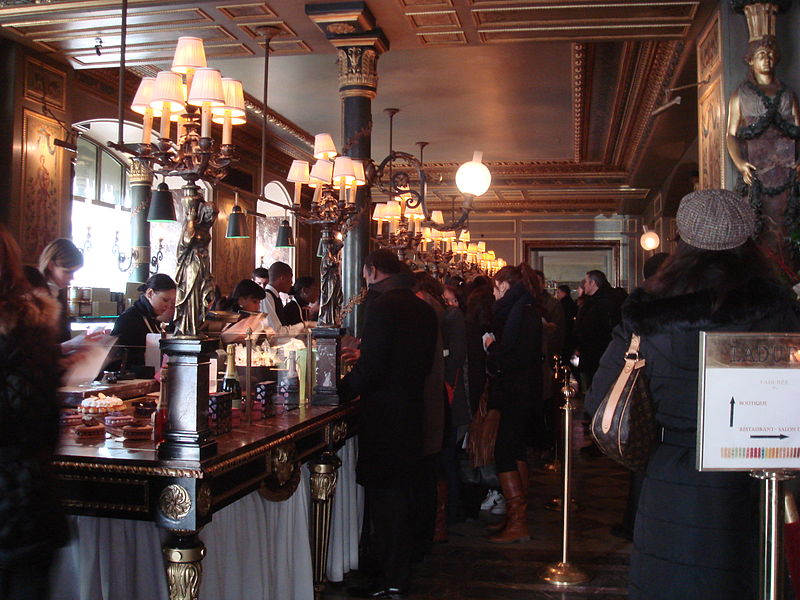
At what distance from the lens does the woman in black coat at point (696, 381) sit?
1993mm

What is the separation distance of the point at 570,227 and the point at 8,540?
17.4 metres

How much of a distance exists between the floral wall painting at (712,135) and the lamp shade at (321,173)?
2.59m

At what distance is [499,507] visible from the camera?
5727 mm

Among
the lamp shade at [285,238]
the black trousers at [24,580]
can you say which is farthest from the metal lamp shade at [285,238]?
the black trousers at [24,580]

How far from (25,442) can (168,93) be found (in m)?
1.62

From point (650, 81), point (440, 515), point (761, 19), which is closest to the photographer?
point (761, 19)

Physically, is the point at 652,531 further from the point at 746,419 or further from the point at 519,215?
the point at 519,215

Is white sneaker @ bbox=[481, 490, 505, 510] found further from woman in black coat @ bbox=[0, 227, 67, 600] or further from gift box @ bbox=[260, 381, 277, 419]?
woman in black coat @ bbox=[0, 227, 67, 600]

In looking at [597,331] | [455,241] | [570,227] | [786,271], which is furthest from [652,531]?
[570,227]

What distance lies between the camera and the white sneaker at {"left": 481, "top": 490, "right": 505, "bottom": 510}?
584cm

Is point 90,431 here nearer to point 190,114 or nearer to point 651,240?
point 190,114

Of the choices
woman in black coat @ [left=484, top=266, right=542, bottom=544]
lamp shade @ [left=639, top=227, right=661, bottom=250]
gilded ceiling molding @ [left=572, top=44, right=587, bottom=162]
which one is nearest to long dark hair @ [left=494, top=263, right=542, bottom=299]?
woman in black coat @ [left=484, top=266, right=542, bottom=544]

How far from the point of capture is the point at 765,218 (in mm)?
4582

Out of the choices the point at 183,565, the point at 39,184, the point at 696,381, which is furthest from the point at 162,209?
the point at 696,381
